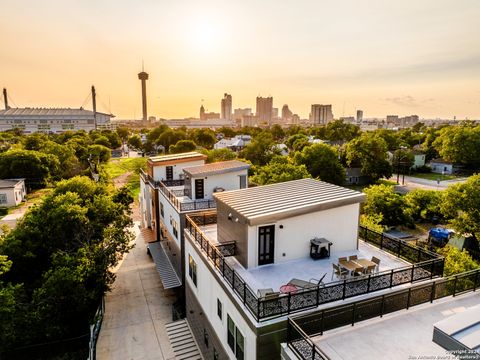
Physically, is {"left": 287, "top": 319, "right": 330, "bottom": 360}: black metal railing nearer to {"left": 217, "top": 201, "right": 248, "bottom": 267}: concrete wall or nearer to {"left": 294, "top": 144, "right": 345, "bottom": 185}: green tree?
{"left": 217, "top": 201, "right": 248, "bottom": 267}: concrete wall

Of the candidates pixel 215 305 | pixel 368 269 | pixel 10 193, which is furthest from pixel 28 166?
pixel 368 269

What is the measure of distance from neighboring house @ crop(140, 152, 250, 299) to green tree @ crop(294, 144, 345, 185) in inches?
1039

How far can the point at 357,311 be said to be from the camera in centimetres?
968

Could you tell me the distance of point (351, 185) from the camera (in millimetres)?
58625

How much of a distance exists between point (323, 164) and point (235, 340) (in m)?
41.2

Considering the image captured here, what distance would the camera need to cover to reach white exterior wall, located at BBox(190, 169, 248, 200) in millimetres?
21109

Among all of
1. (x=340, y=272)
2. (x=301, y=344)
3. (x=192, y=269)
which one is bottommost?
(x=192, y=269)

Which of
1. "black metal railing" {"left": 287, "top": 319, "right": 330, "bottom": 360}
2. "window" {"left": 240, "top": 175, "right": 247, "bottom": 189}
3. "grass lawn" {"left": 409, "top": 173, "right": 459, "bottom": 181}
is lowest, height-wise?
"grass lawn" {"left": 409, "top": 173, "right": 459, "bottom": 181}

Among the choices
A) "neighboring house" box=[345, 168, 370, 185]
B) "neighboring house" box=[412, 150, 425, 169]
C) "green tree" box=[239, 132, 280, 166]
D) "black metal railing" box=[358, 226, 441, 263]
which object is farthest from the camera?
"neighboring house" box=[412, 150, 425, 169]

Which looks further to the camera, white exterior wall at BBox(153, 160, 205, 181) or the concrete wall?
white exterior wall at BBox(153, 160, 205, 181)

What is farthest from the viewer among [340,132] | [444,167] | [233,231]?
[340,132]

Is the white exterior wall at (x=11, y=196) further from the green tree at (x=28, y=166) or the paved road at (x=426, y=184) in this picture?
the paved road at (x=426, y=184)

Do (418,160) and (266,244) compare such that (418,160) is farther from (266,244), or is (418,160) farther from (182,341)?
(266,244)

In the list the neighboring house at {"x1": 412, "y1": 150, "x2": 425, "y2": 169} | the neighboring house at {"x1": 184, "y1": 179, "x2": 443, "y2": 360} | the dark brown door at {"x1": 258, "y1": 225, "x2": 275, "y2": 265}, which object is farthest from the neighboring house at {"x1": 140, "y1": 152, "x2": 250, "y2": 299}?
the neighboring house at {"x1": 412, "y1": 150, "x2": 425, "y2": 169}
